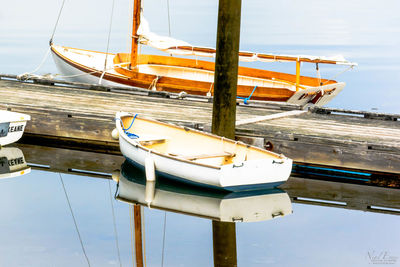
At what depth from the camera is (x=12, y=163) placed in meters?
14.9

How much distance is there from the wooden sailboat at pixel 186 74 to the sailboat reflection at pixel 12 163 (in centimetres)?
743

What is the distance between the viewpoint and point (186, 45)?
23297 millimetres

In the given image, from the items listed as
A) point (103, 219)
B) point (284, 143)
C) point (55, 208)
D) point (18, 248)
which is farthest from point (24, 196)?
point (284, 143)

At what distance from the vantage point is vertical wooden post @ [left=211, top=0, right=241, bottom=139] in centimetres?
1284

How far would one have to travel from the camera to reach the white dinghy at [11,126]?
49.4 ft

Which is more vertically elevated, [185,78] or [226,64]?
[226,64]

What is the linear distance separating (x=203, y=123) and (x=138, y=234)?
3947 millimetres

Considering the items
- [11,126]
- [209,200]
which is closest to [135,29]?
[11,126]

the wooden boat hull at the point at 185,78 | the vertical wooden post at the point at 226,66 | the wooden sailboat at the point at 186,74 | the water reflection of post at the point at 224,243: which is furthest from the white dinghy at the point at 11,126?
the wooden sailboat at the point at 186,74

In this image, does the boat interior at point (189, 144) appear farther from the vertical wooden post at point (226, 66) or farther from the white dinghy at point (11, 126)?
the white dinghy at point (11, 126)

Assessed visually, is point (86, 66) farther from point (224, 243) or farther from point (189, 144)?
point (224, 243)

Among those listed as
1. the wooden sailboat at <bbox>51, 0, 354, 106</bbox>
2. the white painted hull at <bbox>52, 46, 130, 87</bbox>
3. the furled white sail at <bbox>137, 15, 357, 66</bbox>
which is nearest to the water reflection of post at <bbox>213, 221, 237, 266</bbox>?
the wooden sailboat at <bbox>51, 0, 354, 106</bbox>

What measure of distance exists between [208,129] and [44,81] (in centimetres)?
746

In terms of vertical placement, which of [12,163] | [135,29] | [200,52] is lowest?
[12,163]
